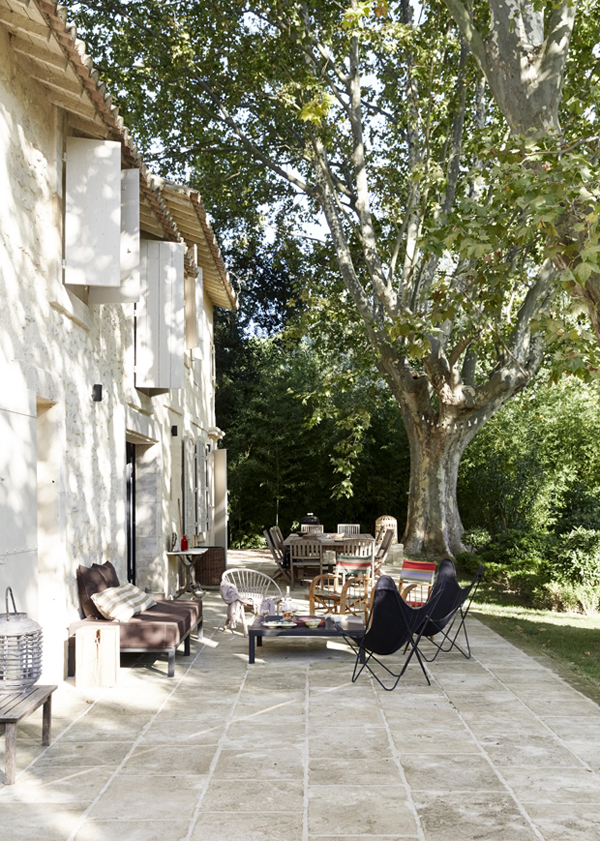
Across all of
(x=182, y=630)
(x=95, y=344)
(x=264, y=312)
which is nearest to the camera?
(x=182, y=630)

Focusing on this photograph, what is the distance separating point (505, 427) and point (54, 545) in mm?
13819

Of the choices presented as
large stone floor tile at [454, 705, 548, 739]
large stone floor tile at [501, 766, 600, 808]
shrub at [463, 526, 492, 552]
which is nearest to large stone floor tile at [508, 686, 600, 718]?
large stone floor tile at [454, 705, 548, 739]

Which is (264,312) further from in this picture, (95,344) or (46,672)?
(46,672)

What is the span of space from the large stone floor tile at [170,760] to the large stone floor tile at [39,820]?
0.57 meters

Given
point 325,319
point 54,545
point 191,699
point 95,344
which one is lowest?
point 191,699

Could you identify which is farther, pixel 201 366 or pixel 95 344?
pixel 201 366

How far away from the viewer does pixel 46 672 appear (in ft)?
20.5

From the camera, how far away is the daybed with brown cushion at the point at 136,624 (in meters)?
6.61

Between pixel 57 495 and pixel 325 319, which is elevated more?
pixel 325 319

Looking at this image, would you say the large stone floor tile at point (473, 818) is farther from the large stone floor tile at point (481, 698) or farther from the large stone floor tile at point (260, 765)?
the large stone floor tile at point (481, 698)

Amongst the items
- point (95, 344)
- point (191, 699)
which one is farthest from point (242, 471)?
point (191, 699)

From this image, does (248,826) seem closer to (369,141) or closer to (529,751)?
(529,751)

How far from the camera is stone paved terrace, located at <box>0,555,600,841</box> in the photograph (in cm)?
365

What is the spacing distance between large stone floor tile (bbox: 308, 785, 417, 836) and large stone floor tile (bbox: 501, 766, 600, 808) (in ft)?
1.96
